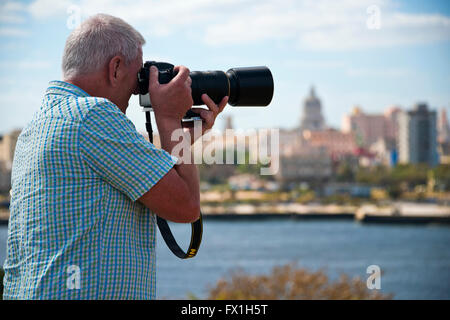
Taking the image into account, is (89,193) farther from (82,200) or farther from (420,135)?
(420,135)

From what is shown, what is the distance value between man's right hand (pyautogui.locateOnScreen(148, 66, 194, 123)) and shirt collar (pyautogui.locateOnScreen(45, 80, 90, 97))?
0.10 metres

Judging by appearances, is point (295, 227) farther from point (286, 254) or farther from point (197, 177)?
point (197, 177)

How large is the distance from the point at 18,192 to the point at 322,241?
2493cm

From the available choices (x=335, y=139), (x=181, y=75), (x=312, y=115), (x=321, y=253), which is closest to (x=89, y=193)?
(x=181, y=75)

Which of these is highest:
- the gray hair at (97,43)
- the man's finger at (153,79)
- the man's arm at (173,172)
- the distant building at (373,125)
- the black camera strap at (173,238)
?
the distant building at (373,125)

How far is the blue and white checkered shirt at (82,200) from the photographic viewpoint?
2.71ft

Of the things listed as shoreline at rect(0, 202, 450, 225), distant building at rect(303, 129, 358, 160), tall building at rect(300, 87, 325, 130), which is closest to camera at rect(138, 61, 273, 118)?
shoreline at rect(0, 202, 450, 225)

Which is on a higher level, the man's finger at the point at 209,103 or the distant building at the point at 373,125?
the distant building at the point at 373,125

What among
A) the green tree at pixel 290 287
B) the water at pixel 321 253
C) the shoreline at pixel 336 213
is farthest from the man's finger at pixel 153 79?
the shoreline at pixel 336 213

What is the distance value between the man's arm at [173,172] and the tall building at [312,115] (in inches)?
3335

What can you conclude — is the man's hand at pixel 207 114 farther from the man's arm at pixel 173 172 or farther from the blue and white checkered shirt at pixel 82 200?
the blue and white checkered shirt at pixel 82 200

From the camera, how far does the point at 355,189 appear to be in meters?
40.9

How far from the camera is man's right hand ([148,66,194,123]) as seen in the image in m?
0.93
